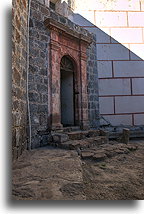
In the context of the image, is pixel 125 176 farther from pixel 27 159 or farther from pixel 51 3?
pixel 51 3

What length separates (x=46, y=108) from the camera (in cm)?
377

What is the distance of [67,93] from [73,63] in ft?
3.11

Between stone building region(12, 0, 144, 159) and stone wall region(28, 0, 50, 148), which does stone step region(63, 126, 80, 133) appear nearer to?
stone building region(12, 0, 144, 159)

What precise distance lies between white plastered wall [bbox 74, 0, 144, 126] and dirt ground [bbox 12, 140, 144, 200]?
2.92 metres

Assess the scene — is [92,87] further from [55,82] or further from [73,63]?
[55,82]

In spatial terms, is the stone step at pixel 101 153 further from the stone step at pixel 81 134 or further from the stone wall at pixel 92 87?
the stone wall at pixel 92 87

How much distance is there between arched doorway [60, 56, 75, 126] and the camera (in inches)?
189

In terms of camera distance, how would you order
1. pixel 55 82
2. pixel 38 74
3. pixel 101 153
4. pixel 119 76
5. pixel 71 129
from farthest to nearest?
pixel 119 76, pixel 71 129, pixel 55 82, pixel 38 74, pixel 101 153

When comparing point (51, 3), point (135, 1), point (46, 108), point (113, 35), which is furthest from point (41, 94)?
point (135, 1)

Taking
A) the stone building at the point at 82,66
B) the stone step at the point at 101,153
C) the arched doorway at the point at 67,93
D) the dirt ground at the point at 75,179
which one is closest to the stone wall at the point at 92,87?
the stone building at the point at 82,66

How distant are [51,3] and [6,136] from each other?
6323 mm

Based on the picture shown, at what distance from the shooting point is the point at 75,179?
165 cm

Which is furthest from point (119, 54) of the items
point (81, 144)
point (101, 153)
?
point (101, 153)

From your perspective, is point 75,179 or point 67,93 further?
point 67,93
